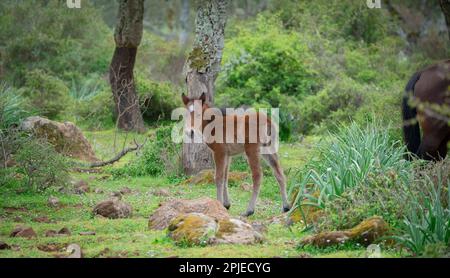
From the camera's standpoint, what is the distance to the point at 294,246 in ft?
31.6

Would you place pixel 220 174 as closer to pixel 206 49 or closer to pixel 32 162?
pixel 32 162

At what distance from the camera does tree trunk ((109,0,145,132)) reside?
810 inches

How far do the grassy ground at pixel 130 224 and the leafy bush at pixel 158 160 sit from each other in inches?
13.9

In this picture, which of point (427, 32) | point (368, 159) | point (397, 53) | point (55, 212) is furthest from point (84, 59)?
point (368, 159)

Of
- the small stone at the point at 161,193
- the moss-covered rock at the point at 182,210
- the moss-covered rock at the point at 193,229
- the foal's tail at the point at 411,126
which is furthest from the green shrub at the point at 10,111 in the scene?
the foal's tail at the point at 411,126

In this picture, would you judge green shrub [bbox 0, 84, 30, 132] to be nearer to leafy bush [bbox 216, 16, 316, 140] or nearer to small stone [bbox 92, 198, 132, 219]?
small stone [bbox 92, 198, 132, 219]

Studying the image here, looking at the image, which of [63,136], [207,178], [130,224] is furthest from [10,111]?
[130,224]

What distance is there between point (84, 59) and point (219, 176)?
22041 millimetres

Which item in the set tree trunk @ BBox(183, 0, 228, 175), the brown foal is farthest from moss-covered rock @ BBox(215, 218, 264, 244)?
tree trunk @ BBox(183, 0, 228, 175)

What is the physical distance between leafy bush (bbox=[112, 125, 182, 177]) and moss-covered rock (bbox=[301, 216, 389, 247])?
23.2ft

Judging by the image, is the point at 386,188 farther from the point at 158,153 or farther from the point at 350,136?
the point at 158,153

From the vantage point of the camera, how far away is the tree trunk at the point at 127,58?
20.6 m

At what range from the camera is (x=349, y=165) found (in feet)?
36.9

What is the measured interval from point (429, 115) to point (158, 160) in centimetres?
616
